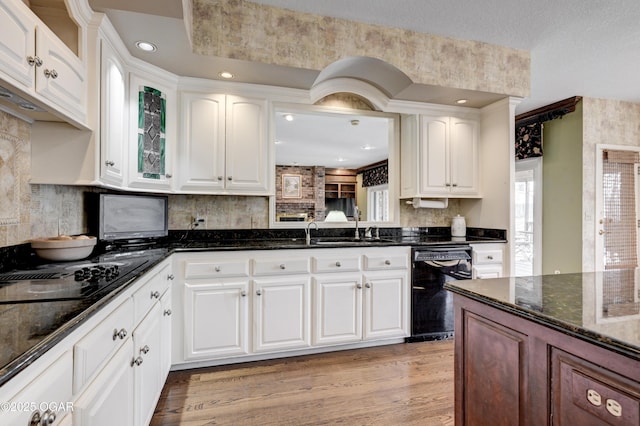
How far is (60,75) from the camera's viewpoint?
4.88 feet

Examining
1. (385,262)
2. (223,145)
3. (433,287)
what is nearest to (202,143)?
(223,145)

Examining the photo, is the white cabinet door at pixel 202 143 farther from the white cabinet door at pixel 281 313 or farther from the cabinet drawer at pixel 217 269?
the white cabinet door at pixel 281 313

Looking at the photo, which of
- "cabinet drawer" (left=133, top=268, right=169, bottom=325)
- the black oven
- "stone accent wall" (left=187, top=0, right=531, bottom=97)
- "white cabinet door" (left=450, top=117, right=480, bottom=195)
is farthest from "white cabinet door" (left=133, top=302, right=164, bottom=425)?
"white cabinet door" (left=450, top=117, right=480, bottom=195)

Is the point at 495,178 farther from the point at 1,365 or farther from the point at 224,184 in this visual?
the point at 1,365

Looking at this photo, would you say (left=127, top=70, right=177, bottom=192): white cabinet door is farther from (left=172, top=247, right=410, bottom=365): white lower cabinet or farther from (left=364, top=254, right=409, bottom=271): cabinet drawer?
(left=364, top=254, right=409, bottom=271): cabinet drawer

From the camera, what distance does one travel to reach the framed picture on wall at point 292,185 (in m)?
6.50

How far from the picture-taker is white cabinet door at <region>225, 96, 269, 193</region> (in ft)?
9.16

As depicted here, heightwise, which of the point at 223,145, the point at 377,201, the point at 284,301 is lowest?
the point at 284,301

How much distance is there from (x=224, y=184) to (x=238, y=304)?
1.02 meters

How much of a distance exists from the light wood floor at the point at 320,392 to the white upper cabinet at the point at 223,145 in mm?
1462

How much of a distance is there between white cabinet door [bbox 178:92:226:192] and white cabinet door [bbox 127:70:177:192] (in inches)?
3.7

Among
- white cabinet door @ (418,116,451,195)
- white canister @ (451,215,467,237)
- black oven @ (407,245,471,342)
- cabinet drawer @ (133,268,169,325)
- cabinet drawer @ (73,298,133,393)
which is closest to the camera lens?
cabinet drawer @ (73,298,133,393)

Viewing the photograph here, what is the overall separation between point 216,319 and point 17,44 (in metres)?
1.89

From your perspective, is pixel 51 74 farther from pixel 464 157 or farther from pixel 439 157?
pixel 464 157
